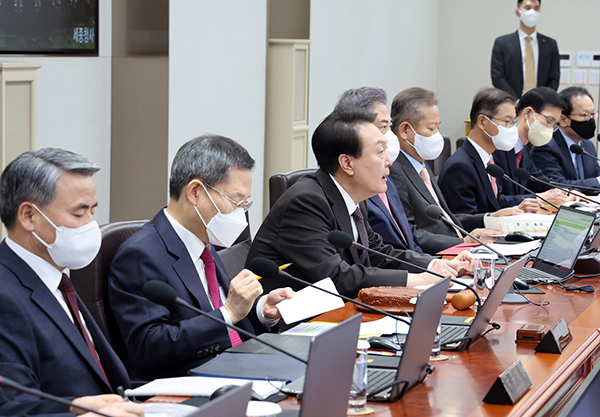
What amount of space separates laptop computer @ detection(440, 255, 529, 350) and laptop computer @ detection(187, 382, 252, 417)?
39.7 inches

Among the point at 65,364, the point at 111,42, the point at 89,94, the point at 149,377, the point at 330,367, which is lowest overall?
the point at 149,377

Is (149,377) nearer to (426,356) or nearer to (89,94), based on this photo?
(426,356)

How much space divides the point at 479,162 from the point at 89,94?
207cm

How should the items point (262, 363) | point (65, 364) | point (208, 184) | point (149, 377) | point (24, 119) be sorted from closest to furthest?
point (65, 364) < point (262, 363) < point (149, 377) < point (208, 184) < point (24, 119)

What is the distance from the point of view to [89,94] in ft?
Answer: 13.0

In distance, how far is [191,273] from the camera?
2027 mm

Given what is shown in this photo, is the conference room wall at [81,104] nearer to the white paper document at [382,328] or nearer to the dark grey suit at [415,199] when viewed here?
the dark grey suit at [415,199]

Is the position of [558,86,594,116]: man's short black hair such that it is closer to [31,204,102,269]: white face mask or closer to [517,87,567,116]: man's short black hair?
[517,87,567,116]: man's short black hair

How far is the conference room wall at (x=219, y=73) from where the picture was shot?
4.34m

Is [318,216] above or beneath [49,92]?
beneath

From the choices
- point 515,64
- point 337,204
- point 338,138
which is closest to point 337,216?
point 337,204

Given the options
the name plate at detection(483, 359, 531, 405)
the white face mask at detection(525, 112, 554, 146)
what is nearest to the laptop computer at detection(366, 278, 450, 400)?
the name plate at detection(483, 359, 531, 405)

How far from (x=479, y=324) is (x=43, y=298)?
3.43ft

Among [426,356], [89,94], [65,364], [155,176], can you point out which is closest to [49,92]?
[89,94]
